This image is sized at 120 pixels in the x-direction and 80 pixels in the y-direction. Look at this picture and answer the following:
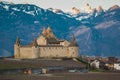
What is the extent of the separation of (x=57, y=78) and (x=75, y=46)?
164 feet

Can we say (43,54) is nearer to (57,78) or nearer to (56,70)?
(56,70)

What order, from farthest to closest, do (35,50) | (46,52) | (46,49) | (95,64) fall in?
(46,52) → (46,49) → (35,50) → (95,64)

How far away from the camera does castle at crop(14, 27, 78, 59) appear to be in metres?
159

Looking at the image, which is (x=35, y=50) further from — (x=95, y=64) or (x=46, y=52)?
(x=95, y=64)

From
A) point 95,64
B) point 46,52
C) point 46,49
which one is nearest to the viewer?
point 95,64

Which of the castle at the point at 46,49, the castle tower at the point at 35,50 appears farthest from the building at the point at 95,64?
the castle tower at the point at 35,50

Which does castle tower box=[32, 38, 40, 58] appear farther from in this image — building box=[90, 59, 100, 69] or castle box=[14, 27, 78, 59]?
building box=[90, 59, 100, 69]

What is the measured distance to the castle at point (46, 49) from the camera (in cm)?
15888

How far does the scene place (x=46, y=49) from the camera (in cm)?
16062

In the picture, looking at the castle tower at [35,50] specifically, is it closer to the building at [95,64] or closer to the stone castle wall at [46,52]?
the stone castle wall at [46,52]

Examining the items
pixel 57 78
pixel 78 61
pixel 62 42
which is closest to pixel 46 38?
pixel 62 42

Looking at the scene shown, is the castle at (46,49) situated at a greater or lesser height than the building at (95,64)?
greater

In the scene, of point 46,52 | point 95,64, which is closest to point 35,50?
point 46,52

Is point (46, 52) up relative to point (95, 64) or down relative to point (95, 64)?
up
